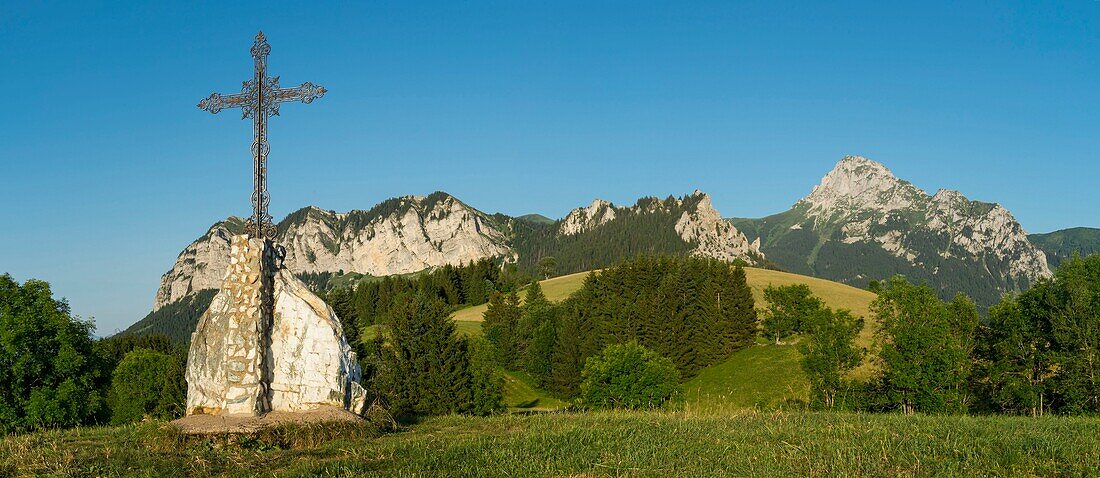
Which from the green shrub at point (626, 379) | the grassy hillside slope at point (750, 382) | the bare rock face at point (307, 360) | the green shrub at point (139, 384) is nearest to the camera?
the bare rock face at point (307, 360)

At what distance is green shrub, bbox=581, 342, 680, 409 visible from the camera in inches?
2277

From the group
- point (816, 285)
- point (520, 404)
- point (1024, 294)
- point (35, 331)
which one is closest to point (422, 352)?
point (35, 331)

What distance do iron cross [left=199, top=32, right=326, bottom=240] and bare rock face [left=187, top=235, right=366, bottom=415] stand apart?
102 centimetres

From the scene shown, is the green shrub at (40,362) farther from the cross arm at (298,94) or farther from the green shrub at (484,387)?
the cross arm at (298,94)

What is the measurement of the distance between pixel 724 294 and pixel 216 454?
80820mm

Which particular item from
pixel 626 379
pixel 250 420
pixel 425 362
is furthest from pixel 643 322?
pixel 250 420

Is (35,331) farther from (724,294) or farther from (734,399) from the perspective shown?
(724,294)

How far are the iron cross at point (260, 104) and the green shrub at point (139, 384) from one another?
4940 centimetres

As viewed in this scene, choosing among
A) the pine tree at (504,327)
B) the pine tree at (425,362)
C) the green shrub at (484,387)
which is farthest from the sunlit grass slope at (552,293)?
the pine tree at (425,362)

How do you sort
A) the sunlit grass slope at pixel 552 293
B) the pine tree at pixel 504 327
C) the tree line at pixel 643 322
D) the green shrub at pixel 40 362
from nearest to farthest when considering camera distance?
the green shrub at pixel 40 362 → the tree line at pixel 643 322 → the pine tree at pixel 504 327 → the sunlit grass slope at pixel 552 293

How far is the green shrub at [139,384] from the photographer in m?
63.5

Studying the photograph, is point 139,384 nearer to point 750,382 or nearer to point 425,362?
point 425,362

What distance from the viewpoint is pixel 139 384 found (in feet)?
219

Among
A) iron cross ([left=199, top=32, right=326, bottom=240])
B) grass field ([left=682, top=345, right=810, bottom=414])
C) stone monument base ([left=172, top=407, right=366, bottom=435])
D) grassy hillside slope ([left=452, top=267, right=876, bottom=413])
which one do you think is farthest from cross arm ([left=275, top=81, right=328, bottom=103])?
grass field ([left=682, top=345, right=810, bottom=414])
